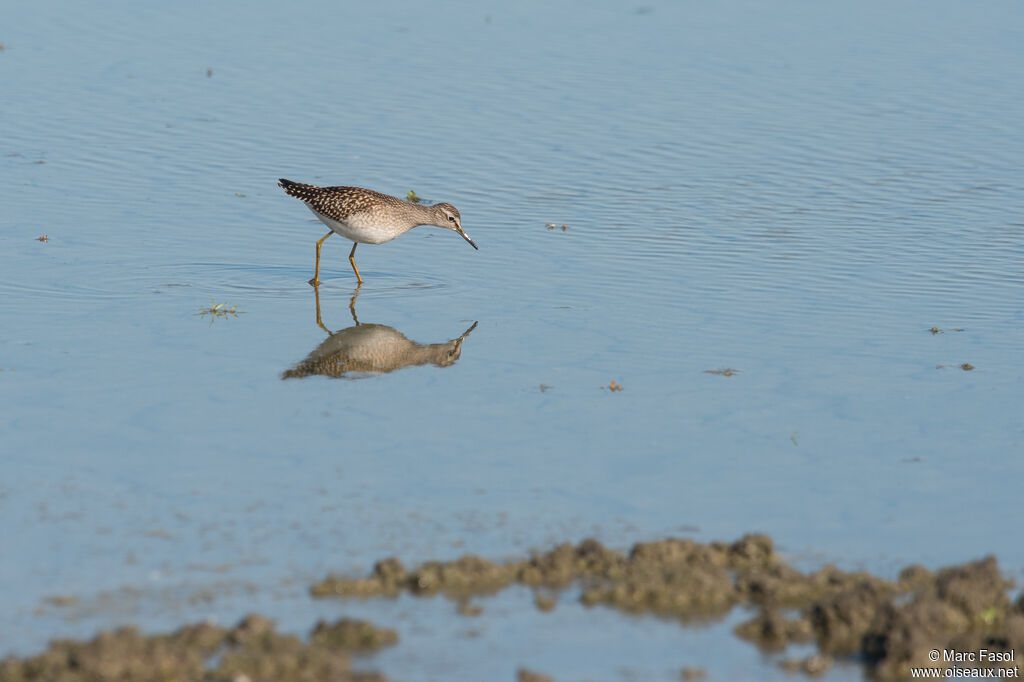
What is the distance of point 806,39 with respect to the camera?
27828 millimetres

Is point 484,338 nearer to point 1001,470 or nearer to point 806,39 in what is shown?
point 1001,470

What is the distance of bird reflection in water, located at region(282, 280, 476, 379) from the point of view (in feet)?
Result: 38.9

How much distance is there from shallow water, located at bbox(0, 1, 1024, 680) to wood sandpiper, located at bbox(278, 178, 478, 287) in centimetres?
54

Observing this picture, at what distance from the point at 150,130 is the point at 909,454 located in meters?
13.5

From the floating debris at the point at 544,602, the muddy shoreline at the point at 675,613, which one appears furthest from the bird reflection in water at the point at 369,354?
the floating debris at the point at 544,602

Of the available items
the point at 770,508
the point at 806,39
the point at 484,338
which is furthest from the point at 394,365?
the point at 806,39

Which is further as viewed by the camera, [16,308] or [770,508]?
[16,308]

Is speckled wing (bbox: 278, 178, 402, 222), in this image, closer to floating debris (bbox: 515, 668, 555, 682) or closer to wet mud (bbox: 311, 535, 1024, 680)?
wet mud (bbox: 311, 535, 1024, 680)

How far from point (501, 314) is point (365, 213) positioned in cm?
204

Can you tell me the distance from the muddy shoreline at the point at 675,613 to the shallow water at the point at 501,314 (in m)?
0.23

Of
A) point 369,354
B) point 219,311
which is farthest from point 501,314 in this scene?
point 219,311

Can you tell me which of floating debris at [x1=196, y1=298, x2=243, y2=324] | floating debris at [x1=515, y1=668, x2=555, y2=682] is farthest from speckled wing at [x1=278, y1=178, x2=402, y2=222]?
floating debris at [x1=515, y1=668, x2=555, y2=682]

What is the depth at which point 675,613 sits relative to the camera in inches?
306

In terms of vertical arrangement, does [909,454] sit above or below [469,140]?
below
